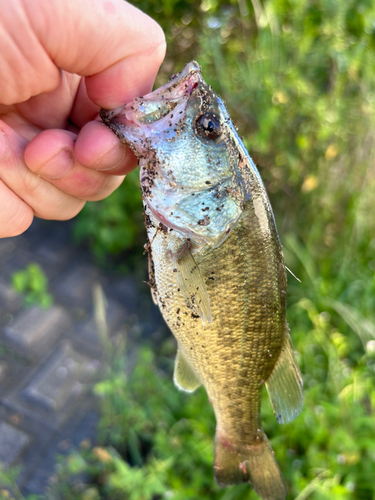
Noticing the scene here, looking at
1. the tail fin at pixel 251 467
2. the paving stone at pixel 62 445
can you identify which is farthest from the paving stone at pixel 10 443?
the tail fin at pixel 251 467

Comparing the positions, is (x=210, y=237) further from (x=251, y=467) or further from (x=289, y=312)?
(x=289, y=312)

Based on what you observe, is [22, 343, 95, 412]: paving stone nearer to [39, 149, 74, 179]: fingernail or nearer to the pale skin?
the pale skin

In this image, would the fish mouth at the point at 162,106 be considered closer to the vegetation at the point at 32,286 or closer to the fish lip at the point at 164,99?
the fish lip at the point at 164,99

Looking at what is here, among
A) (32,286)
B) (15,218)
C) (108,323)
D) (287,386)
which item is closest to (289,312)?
(108,323)

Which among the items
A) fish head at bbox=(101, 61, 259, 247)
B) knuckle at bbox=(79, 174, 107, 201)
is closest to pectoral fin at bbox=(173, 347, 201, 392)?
fish head at bbox=(101, 61, 259, 247)

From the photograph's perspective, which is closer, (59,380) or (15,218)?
(15,218)
